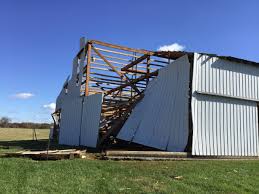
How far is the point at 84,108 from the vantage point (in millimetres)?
17703

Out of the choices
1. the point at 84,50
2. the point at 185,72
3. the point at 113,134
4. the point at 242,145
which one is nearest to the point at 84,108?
the point at 113,134

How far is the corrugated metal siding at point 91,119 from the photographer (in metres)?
15.6

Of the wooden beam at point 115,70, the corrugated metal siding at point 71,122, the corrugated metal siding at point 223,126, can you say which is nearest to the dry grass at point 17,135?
Result: the corrugated metal siding at point 71,122

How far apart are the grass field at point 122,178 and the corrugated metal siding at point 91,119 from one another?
237 inches

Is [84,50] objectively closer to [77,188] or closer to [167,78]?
[167,78]

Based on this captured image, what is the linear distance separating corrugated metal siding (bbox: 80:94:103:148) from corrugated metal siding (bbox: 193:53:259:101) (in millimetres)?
5476

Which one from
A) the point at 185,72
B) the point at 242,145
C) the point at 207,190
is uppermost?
the point at 185,72

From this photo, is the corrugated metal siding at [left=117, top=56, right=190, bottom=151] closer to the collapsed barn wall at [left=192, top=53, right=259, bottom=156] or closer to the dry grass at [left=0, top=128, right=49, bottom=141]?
the collapsed barn wall at [left=192, top=53, right=259, bottom=156]

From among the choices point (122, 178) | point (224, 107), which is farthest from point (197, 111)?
point (122, 178)

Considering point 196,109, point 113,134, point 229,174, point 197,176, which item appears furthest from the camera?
point 113,134

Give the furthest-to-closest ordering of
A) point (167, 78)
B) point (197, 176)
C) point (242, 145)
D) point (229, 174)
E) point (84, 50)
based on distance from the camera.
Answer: point (84, 50) < point (167, 78) < point (242, 145) < point (229, 174) < point (197, 176)

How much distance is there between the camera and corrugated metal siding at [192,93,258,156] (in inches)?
473

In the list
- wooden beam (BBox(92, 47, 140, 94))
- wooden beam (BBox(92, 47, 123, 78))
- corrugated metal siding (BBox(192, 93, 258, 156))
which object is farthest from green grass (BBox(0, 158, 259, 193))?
wooden beam (BBox(92, 47, 123, 78))

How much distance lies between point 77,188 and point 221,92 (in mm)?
8360
